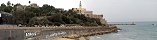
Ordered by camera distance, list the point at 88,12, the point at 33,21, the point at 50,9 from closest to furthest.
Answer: the point at 33,21
the point at 50,9
the point at 88,12

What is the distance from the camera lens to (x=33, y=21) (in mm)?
77375

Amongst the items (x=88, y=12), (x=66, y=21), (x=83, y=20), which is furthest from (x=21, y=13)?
(x=88, y=12)

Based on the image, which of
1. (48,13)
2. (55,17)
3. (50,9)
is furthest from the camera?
(50,9)

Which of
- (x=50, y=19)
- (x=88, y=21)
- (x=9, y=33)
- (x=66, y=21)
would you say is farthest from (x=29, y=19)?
(x=9, y=33)

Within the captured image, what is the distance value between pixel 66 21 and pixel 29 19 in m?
14.7

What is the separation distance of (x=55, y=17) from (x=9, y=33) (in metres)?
77.4

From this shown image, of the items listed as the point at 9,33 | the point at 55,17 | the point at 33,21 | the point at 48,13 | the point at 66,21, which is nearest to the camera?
the point at 9,33

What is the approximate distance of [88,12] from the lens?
463 feet

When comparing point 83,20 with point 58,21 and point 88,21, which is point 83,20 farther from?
point 58,21

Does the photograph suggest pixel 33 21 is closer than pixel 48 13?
Yes

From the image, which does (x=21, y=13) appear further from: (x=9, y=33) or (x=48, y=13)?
(x=9, y=33)

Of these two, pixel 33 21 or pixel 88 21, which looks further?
pixel 88 21

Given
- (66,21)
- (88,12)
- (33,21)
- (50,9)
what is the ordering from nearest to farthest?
1. (33,21)
2. (66,21)
3. (50,9)
4. (88,12)

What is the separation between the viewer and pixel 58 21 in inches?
3401
